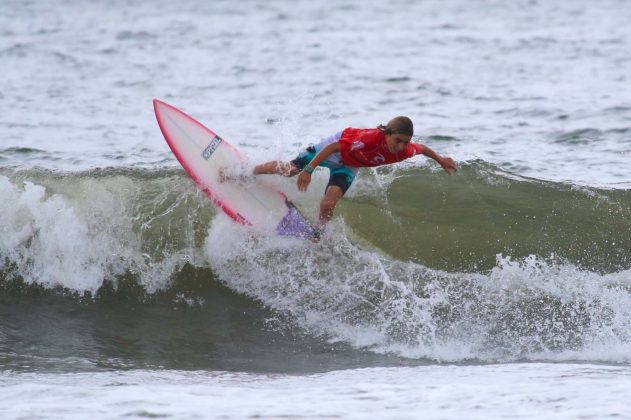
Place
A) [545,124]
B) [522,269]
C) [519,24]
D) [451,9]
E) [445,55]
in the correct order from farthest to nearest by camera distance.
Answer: [451,9]
[519,24]
[445,55]
[545,124]
[522,269]

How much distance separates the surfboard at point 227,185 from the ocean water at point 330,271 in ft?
0.51

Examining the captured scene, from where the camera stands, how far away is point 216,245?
29.4 ft

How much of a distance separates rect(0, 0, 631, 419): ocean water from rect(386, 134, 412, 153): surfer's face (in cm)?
136

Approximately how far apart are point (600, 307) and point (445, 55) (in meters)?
14.1

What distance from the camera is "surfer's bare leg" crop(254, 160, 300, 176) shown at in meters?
8.55

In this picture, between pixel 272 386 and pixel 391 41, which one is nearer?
pixel 272 386

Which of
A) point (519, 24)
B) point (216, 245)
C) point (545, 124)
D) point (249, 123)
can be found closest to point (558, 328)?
point (216, 245)

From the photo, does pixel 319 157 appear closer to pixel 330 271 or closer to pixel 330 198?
pixel 330 198

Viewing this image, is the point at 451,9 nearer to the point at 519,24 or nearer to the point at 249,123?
the point at 519,24

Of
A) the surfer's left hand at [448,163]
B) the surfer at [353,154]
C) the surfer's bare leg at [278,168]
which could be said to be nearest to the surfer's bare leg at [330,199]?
the surfer at [353,154]

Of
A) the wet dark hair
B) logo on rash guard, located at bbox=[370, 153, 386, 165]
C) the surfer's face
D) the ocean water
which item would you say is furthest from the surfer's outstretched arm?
the ocean water

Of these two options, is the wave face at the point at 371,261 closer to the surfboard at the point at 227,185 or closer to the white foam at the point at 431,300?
the white foam at the point at 431,300

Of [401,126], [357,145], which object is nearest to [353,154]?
[357,145]

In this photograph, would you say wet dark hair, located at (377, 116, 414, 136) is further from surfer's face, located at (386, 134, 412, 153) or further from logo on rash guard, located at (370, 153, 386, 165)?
logo on rash guard, located at (370, 153, 386, 165)
